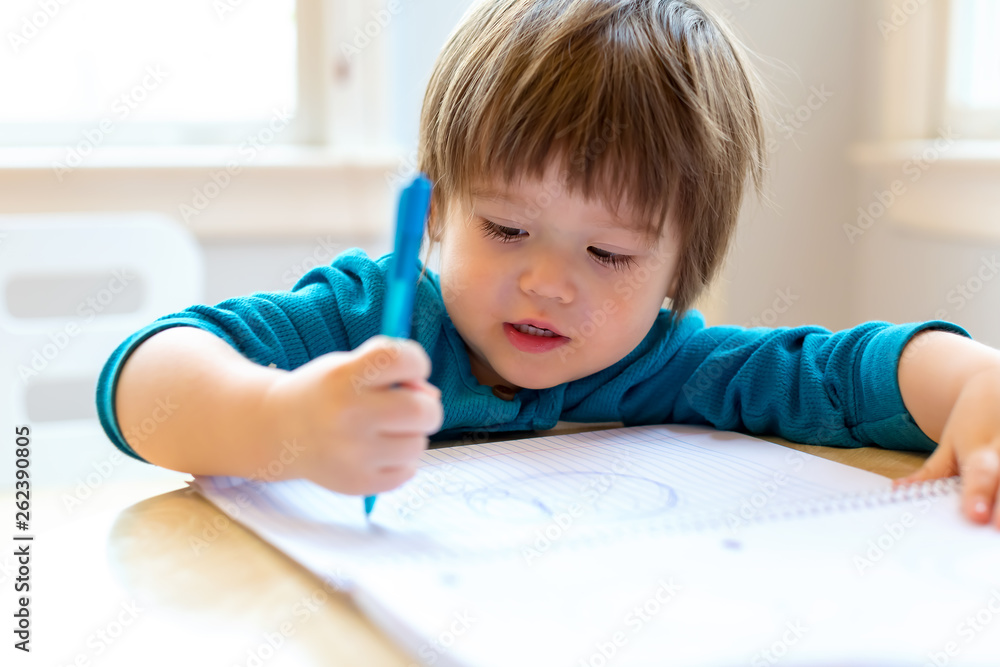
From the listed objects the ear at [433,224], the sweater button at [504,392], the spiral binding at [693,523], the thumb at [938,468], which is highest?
the ear at [433,224]

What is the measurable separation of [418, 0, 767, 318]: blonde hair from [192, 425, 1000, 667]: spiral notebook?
19 cm

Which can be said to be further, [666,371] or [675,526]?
[666,371]

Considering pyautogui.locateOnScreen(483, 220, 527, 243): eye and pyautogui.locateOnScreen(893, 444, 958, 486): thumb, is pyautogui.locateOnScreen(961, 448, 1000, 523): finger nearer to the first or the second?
pyautogui.locateOnScreen(893, 444, 958, 486): thumb

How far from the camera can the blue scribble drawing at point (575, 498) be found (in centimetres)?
45

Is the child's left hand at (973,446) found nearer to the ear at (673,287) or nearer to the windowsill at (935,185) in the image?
the ear at (673,287)

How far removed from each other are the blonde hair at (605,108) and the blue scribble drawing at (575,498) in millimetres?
189

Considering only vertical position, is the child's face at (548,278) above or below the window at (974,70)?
below

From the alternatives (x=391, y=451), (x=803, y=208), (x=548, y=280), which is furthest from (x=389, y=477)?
(x=803, y=208)

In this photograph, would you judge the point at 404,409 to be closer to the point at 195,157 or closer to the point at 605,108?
the point at 605,108

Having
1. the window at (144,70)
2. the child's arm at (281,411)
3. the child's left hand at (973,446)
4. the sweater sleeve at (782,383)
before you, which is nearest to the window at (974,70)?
the sweater sleeve at (782,383)

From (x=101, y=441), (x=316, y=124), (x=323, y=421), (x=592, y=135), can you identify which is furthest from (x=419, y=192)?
(x=316, y=124)

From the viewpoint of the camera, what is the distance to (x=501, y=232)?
24.7 inches

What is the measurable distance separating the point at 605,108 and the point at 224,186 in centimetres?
83

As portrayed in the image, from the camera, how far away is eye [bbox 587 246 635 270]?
0.63 m
